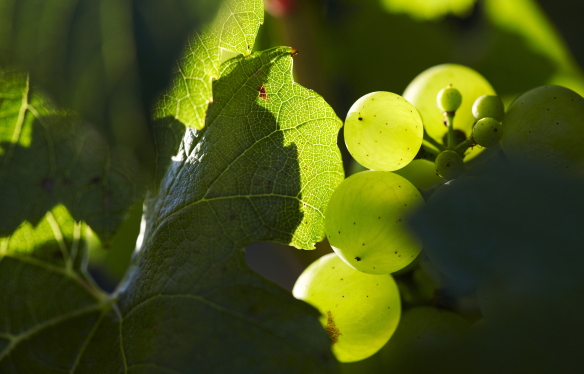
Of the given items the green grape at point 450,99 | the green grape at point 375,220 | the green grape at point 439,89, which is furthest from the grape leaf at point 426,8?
the green grape at point 375,220

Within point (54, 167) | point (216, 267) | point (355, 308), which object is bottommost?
point (355, 308)

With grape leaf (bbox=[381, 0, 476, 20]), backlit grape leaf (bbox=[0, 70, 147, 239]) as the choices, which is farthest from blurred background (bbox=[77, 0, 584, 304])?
backlit grape leaf (bbox=[0, 70, 147, 239])

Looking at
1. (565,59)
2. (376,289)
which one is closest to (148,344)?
(376,289)

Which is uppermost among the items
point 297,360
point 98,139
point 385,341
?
point 98,139

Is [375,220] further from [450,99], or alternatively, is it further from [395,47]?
[395,47]

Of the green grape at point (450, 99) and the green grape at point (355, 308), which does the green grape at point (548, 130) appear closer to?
the green grape at point (450, 99)

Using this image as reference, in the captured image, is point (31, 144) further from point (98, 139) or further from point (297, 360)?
point (297, 360)

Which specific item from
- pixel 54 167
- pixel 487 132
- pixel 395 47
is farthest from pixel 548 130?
pixel 395 47
